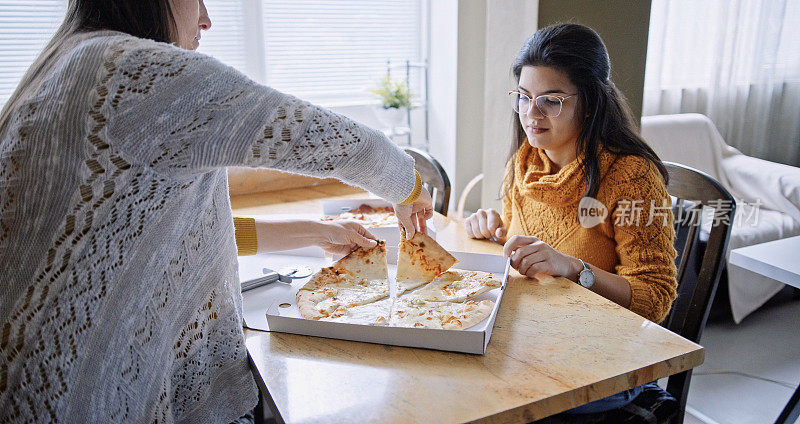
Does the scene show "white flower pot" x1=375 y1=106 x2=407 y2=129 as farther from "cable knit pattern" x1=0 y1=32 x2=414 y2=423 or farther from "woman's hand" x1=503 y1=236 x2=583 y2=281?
"cable knit pattern" x1=0 y1=32 x2=414 y2=423

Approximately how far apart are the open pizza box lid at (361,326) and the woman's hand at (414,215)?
11 cm

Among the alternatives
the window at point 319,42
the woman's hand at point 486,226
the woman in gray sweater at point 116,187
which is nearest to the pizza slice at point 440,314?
the woman in gray sweater at point 116,187

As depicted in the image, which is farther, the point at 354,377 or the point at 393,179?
the point at 393,179

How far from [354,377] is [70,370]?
1.38ft

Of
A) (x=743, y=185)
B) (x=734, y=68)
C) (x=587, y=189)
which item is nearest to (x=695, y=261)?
(x=587, y=189)

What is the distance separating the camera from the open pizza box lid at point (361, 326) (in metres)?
1.01

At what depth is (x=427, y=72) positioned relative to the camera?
13.3ft

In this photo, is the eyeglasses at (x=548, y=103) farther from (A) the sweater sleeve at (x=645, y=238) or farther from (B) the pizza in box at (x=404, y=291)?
(B) the pizza in box at (x=404, y=291)

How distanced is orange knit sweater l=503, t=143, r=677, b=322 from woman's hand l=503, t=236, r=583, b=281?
17 cm

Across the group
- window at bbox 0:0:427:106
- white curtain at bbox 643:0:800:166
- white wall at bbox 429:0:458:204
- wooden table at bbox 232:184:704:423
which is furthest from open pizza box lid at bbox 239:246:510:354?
white curtain at bbox 643:0:800:166

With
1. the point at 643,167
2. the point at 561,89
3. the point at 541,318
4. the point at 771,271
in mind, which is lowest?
the point at 771,271

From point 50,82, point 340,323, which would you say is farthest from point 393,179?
point 50,82

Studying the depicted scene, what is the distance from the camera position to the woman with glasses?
1.41 meters

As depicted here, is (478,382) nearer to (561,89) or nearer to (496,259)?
(496,259)
